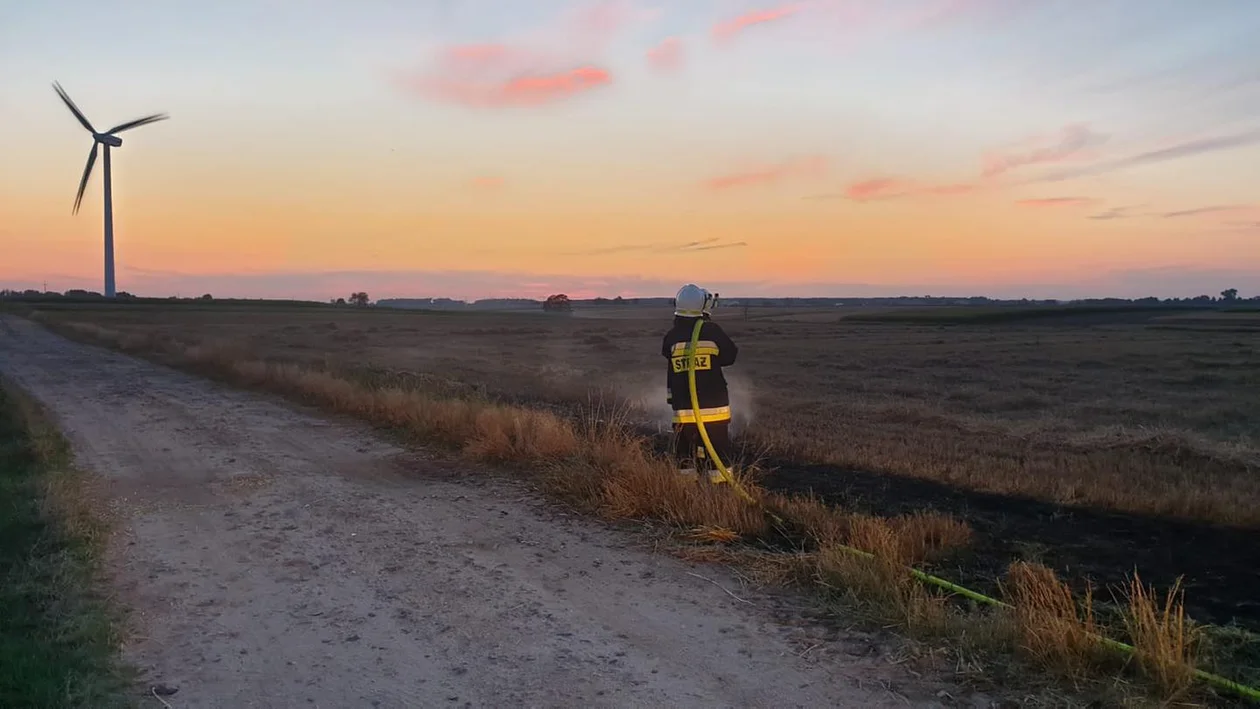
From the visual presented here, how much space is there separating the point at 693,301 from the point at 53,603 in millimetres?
5362

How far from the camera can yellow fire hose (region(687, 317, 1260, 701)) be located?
13.6ft

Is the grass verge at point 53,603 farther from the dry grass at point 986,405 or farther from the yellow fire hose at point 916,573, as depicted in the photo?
the dry grass at point 986,405

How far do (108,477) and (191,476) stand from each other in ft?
2.87

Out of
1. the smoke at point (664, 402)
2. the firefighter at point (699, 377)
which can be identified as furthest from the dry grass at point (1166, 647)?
the smoke at point (664, 402)

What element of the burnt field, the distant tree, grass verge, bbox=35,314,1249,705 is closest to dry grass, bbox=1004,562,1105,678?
grass verge, bbox=35,314,1249,705

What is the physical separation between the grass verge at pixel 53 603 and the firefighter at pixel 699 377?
185 inches

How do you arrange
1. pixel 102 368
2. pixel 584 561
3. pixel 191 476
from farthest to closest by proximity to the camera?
1. pixel 102 368
2. pixel 191 476
3. pixel 584 561

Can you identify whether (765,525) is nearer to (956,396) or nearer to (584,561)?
(584,561)

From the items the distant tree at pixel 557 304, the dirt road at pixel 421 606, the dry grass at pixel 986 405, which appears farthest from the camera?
the distant tree at pixel 557 304

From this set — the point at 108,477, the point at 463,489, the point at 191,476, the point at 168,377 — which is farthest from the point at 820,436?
the point at 168,377

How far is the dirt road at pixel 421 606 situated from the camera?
4305 mm

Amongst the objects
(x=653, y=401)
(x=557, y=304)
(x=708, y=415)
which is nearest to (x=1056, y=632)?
(x=708, y=415)

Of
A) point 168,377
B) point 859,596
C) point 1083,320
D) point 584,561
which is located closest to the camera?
point 859,596

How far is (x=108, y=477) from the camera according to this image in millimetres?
9453
